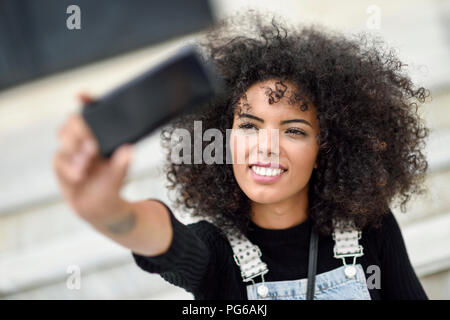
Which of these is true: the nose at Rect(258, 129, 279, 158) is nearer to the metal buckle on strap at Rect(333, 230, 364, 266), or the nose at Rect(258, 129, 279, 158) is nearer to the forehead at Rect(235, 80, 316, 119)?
the forehead at Rect(235, 80, 316, 119)

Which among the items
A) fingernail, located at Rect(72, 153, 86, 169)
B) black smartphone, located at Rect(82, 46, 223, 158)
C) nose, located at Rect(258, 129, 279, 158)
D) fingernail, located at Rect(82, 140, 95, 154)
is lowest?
fingernail, located at Rect(72, 153, 86, 169)

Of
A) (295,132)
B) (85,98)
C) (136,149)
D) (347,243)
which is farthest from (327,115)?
(136,149)

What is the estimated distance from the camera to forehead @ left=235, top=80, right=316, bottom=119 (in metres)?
1.27

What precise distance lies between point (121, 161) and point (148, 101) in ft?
0.33

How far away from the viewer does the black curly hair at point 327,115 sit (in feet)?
4.41

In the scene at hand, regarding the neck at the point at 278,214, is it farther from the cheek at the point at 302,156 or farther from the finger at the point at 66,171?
the finger at the point at 66,171

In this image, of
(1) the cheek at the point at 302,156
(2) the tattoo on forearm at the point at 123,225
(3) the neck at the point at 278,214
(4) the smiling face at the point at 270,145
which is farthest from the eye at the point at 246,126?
(2) the tattoo on forearm at the point at 123,225

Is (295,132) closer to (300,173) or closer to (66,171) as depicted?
(300,173)

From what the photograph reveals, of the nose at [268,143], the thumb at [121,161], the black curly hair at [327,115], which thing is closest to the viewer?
the thumb at [121,161]

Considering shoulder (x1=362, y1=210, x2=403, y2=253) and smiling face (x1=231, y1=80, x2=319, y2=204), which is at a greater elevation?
smiling face (x1=231, y1=80, x2=319, y2=204)

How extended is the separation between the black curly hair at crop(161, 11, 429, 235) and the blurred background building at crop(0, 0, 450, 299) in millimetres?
1038

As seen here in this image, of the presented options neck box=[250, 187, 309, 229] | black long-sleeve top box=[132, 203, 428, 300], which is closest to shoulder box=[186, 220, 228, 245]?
black long-sleeve top box=[132, 203, 428, 300]
